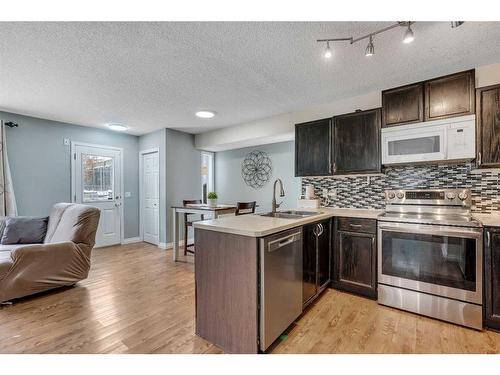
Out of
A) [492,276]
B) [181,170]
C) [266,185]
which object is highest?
[181,170]

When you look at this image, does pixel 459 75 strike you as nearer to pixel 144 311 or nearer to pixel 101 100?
pixel 144 311

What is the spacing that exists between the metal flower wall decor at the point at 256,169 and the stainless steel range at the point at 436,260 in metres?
3.25

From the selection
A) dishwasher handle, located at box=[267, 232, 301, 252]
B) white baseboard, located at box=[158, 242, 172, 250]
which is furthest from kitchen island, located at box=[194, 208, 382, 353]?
white baseboard, located at box=[158, 242, 172, 250]

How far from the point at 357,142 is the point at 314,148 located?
0.54 m

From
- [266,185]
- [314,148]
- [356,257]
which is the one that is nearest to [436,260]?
[356,257]

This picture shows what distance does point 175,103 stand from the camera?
3.31 metres

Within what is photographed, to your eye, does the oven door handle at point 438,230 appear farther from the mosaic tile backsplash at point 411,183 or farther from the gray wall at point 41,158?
the gray wall at point 41,158

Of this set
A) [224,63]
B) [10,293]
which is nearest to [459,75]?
[224,63]

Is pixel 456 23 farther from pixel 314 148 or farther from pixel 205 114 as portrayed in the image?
pixel 205 114

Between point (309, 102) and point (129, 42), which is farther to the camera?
point (309, 102)

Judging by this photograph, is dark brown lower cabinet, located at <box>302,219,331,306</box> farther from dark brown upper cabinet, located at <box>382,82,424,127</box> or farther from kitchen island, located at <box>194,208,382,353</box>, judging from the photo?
dark brown upper cabinet, located at <box>382,82,424,127</box>

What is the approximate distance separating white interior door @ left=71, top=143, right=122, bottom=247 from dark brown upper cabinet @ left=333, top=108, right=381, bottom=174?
14.1ft

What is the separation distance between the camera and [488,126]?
6.97 ft
